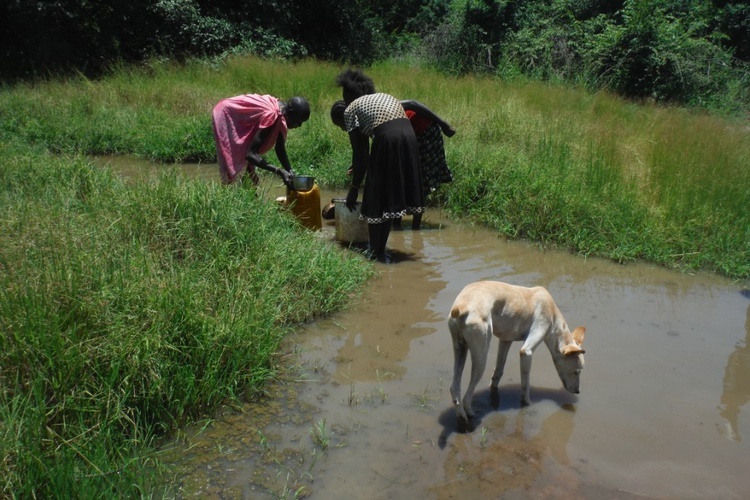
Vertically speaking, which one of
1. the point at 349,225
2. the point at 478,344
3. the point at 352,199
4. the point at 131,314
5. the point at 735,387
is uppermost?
the point at 131,314

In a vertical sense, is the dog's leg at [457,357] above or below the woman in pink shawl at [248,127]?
below

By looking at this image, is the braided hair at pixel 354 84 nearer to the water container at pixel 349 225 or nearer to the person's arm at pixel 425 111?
the person's arm at pixel 425 111

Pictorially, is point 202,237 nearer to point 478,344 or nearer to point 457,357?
point 457,357

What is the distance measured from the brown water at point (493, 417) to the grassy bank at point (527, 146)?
105cm

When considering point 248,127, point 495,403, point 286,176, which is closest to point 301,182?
point 286,176

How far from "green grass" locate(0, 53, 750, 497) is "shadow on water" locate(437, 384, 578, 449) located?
111cm

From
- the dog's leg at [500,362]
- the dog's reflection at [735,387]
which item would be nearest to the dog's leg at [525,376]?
the dog's leg at [500,362]

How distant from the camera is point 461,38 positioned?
682 inches

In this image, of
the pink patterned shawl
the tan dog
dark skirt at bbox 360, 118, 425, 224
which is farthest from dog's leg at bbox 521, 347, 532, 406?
the pink patterned shawl

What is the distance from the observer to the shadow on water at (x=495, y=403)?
3.67 meters

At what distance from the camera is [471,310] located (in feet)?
11.0

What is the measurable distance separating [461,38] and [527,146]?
9.99 meters

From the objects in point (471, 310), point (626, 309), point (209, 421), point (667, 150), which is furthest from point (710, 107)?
point (209, 421)

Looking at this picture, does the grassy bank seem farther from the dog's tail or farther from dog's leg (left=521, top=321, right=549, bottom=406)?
the dog's tail
